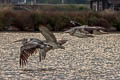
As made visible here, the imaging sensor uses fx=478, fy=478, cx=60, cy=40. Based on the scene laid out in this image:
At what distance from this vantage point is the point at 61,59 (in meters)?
13.7

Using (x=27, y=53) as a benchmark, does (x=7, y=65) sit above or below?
below

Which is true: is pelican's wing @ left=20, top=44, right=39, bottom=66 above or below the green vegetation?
above

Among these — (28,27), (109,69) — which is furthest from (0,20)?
(109,69)

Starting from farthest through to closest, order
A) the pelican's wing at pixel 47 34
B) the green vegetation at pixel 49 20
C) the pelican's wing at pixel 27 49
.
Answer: the green vegetation at pixel 49 20 → the pelican's wing at pixel 27 49 → the pelican's wing at pixel 47 34

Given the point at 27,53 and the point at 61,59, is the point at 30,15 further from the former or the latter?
the point at 27,53

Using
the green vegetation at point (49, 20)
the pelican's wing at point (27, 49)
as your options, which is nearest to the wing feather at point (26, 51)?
the pelican's wing at point (27, 49)

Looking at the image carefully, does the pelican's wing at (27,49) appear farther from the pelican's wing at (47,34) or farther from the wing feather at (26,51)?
the pelican's wing at (47,34)

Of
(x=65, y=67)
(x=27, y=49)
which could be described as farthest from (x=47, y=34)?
(x=65, y=67)

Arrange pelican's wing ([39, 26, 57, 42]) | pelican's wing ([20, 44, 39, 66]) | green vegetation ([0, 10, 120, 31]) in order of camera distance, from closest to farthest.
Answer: pelican's wing ([39, 26, 57, 42]), pelican's wing ([20, 44, 39, 66]), green vegetation ([0, 10, 120, 31])

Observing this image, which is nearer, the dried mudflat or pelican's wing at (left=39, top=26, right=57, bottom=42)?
pelican's wing at (left=39, top=26, right=57, bottom=42)

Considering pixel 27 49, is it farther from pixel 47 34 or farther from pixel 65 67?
pixel 65 67

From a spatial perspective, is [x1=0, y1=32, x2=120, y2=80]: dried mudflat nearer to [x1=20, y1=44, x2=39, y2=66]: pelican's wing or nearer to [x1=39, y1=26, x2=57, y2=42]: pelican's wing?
[x1=20, y1=44, x2=39, y2=66]: pelican's wing

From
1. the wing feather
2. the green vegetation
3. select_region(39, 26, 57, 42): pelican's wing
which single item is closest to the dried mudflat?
the wing feather

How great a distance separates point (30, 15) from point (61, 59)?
64.2 ft
